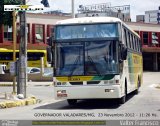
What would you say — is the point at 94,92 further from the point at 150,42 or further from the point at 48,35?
the point at 150,42

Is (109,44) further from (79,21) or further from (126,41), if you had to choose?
(126,41)

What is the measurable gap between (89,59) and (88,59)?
38mm

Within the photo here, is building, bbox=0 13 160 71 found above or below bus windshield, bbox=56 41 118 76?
below

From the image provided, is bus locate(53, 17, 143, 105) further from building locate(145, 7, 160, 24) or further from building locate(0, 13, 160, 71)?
building locate(145, 7, 160, 24)

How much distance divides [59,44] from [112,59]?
2136 millimetres

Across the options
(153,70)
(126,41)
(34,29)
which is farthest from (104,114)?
(153,70)

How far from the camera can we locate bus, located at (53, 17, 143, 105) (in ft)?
57.2

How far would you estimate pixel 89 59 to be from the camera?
17.5 meters

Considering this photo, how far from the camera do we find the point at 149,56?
8056 centimetres

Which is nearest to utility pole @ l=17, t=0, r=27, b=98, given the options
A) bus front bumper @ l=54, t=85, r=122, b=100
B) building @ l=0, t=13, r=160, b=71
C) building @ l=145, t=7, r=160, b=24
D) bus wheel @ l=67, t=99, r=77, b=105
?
bus wheel @ l=67, t=99, r=77, b=105

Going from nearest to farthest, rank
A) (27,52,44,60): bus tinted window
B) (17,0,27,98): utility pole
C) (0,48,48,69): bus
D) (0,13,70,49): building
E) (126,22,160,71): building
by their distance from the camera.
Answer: (17,0,27,98): utility pole < (0,48,48,69): bus < (27,52,44,60): bus tinted window < (0,13,70,49): building < (126,22,160,71): building

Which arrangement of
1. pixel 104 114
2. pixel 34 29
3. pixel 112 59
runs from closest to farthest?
pixel 104 114
pixel 112 59
pixel 34 29

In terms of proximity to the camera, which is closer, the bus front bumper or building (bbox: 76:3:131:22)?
the bus front bumper

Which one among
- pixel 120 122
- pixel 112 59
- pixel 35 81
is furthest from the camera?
pixel 35 81
